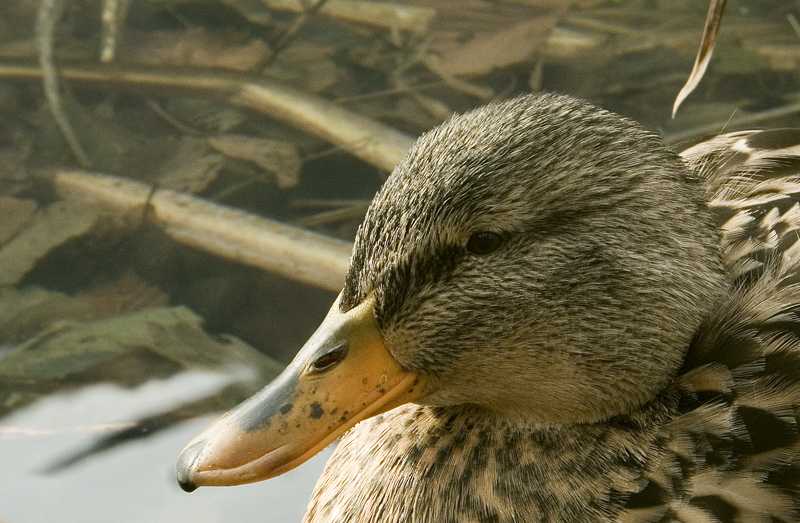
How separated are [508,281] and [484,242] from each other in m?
0.09

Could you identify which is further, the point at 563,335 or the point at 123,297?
the point at 123,297

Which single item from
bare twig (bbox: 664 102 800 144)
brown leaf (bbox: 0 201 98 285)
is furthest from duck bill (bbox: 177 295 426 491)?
bare twig (bbox: 664 102 800 144)

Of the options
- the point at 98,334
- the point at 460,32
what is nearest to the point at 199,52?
the point at 460,32

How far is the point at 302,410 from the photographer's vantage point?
172 centimetres

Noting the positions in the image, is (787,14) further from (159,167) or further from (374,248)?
(374,248)

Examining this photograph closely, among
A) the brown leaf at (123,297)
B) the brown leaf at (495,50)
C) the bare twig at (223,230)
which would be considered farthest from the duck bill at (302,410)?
the brown leaf at (495,50)

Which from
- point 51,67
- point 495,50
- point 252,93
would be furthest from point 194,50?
point 495,50

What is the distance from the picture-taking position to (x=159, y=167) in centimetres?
371

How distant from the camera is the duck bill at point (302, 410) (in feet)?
5.59

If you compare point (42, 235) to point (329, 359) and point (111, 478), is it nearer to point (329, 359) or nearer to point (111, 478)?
point (111, 478)

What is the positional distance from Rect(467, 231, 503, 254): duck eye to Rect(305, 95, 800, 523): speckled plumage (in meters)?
0.01

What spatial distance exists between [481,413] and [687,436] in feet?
1.42

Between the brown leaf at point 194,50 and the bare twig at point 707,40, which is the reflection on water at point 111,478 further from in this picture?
the brown leaf at point 194,50

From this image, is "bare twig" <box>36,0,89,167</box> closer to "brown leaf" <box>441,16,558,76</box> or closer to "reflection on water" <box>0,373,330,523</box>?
"reflection on water" <box>0,373,330,523</box>
